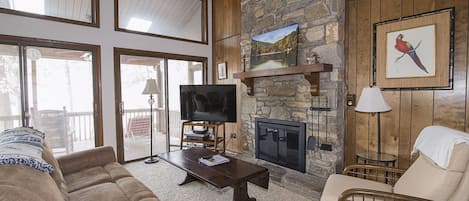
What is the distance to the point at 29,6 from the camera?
319 centimetres

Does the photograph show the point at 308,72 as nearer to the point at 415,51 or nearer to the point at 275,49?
the point at 275,49

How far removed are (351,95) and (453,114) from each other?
964 mm

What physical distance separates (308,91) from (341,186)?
1.52m

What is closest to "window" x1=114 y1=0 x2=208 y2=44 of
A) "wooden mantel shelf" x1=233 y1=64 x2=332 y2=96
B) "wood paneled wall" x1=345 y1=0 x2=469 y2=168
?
"wooden mantel shelf" x1=233 y1=64 x2=332 y2=96

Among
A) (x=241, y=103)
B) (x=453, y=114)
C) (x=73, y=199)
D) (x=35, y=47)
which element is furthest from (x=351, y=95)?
(x=35, y=47)

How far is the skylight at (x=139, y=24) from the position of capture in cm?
408

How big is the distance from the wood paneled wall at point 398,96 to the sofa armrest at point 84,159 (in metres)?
2.89

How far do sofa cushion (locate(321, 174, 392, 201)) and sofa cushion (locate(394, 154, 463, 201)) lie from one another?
0.46ft

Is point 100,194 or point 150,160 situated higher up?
point 100,194

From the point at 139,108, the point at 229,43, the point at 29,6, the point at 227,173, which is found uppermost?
the point at 29,6

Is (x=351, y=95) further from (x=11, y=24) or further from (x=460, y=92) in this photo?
(x=11, y=24)

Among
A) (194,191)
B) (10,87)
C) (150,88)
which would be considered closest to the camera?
(194,191)

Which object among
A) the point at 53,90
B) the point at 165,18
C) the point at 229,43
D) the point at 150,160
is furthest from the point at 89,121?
the point at 229,43

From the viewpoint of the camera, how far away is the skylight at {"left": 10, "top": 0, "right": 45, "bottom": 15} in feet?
10.1
